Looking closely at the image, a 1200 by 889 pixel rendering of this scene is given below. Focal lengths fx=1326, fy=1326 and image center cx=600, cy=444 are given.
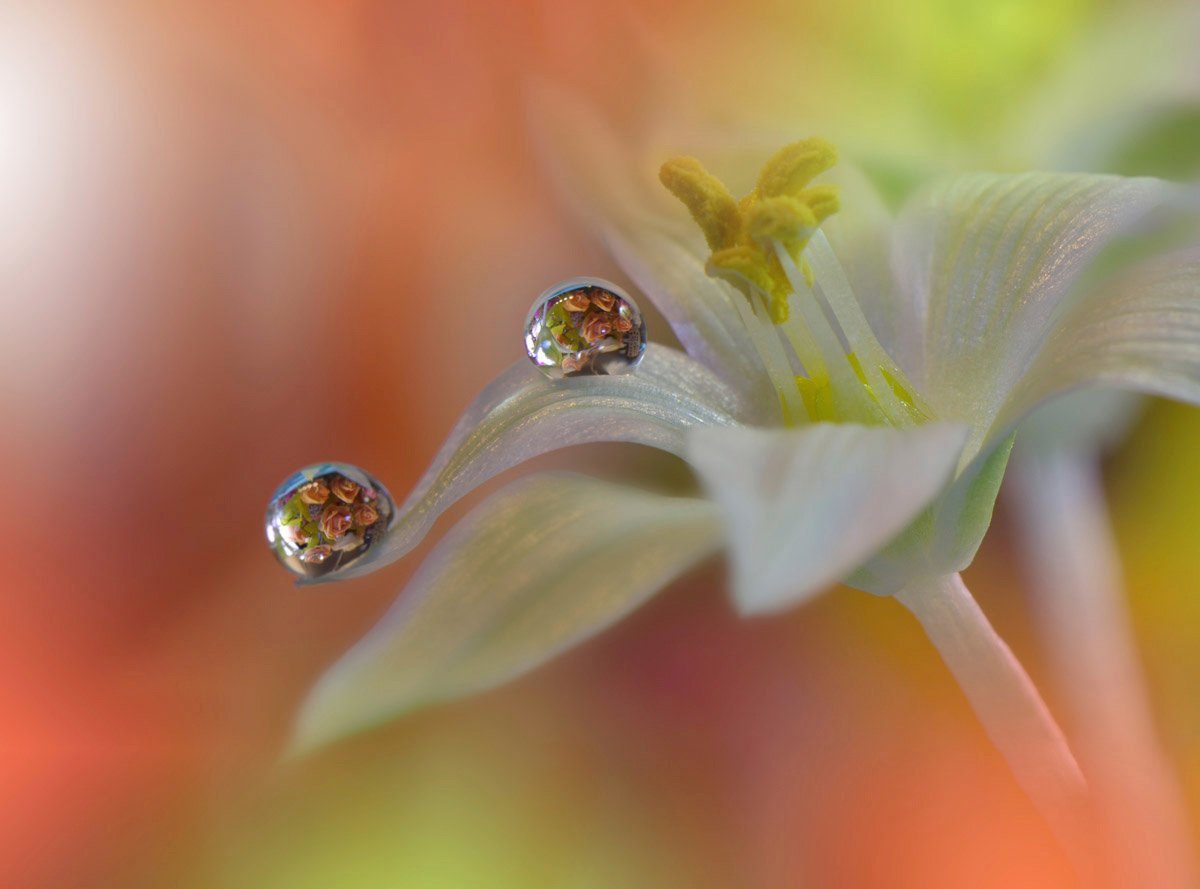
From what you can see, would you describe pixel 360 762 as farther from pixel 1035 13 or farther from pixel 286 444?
pixel 1035 13

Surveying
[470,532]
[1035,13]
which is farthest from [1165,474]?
[470,532]

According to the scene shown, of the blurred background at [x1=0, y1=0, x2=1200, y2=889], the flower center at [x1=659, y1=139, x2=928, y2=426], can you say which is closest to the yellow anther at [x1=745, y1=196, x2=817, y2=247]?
the flower center at [x1=659, y1=139, x2=928, y2=426]

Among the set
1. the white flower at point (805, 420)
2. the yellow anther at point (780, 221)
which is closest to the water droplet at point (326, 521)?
the white flower at point (805, 420)

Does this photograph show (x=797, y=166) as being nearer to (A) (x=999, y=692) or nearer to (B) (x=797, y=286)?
(B) (x=797, y=286)

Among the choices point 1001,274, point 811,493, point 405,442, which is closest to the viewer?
point 811,493

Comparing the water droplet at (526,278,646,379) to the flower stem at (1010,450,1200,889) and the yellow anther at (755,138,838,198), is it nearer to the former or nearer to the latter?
the yellow anther at (755,138,838,198)

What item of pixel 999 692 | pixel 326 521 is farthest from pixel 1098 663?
pixel 326 521
